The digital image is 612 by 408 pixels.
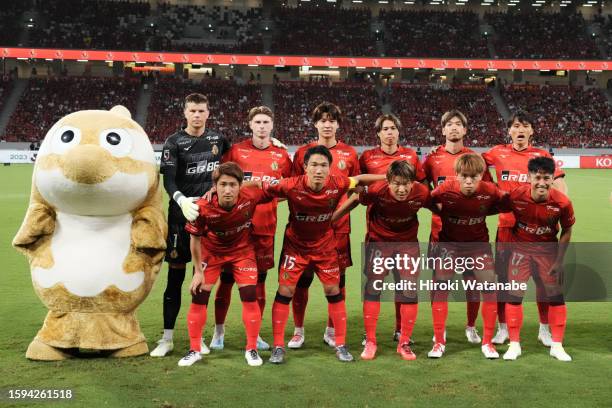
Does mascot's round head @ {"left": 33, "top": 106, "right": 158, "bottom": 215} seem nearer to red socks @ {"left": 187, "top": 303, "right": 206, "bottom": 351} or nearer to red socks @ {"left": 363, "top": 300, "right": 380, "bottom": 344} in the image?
red socks @ {"left": 187, "top": 303, "right": 206, "bottom": 351}

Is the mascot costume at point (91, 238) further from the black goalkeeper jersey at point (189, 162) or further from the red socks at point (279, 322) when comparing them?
the red socks at point (279, 322)

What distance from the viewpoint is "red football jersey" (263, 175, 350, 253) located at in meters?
5.43

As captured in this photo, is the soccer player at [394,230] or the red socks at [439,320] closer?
the soccer player at [394,230]

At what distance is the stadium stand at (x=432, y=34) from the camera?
41.8 metres

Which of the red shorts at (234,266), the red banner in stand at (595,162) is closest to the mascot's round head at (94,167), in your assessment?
the red shorts at (234,266)

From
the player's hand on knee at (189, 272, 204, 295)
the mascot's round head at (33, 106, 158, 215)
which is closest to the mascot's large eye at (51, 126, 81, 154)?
the mascot's round head at (33, 106, 158, 215)

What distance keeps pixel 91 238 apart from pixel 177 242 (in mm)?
719

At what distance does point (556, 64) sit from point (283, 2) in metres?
18.1

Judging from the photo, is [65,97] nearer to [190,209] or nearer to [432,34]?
[432,34]

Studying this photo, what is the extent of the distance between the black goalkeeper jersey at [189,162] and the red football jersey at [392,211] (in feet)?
4.49

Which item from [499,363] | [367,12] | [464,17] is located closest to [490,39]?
[464,17]

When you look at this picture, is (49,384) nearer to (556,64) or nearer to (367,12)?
(556,64)

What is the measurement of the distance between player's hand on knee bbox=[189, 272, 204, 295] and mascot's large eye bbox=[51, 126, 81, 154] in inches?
55.6

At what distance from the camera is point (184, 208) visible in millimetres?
5195
